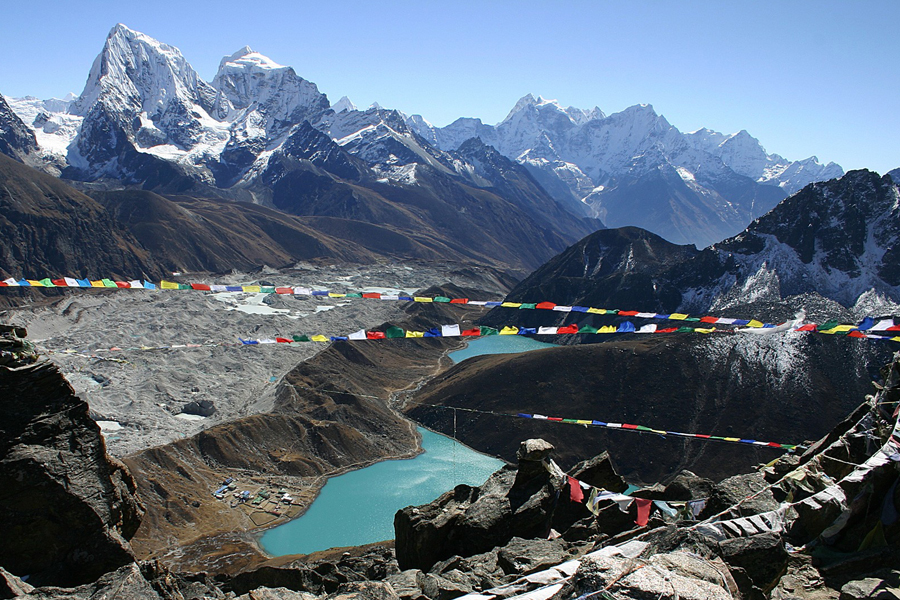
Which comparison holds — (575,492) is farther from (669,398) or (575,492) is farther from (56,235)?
(56,235)

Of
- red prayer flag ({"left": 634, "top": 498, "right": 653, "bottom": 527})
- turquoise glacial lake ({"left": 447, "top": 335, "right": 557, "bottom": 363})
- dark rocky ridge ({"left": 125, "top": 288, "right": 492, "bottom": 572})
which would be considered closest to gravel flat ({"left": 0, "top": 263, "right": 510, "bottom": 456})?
dark rocky ridge ({"left": 125, "top": 288, "right": 492, "bottom": 572})

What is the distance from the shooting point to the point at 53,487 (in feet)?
44.7

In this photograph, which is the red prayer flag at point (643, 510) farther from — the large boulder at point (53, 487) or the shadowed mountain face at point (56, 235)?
the shadowed mountain face at point (56, 235)

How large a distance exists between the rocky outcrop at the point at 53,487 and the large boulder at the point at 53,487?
2cm

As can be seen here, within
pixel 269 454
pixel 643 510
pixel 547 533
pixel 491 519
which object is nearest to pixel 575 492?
pixel 547 533

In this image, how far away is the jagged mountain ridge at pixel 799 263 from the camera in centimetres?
6544

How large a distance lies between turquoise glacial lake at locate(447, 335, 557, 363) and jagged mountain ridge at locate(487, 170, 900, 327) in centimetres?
404

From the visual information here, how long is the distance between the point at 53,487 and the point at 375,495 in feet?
96.7

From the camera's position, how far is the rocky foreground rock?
10.2m

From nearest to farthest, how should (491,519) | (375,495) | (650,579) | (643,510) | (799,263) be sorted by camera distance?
1. (650,579)
2. (643,510)
3. (491,519)
4. (375,495)
5. (799,263)

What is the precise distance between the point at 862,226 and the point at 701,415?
39633 mm

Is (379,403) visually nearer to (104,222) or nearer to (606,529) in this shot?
(606,529)

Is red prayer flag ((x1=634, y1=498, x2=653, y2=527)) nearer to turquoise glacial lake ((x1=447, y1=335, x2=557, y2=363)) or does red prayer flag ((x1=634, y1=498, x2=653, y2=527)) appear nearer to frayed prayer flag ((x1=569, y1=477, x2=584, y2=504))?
→ frayed prayer flag ((x1=569, y1=477, x2=584, y2=504))

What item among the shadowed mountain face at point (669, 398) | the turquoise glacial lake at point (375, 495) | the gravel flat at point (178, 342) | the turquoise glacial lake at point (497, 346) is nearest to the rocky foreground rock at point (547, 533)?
the turquoise glacial lake at point (375, 495)
